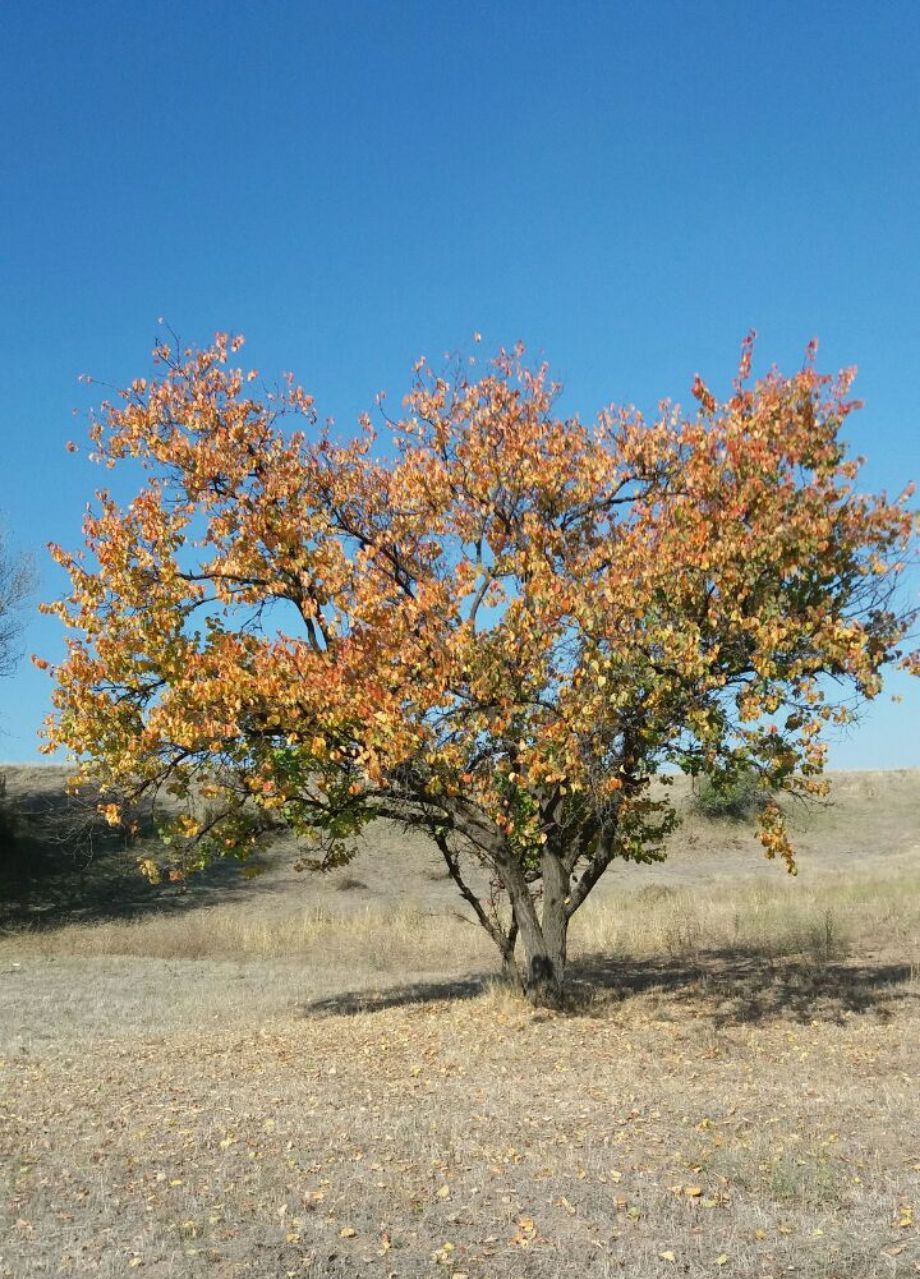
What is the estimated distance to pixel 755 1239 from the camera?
732 centimetres

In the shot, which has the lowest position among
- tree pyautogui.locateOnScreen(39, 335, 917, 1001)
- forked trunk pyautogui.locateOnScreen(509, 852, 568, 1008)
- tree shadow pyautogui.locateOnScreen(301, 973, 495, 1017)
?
tree shadow pyautogui.locateOnScreen(301, 973, 495, 1017)

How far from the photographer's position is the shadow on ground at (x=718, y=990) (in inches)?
653

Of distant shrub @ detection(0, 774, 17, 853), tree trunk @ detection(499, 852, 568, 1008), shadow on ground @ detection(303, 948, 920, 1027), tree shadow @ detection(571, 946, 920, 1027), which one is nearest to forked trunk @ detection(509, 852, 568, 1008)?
tree trunk @ detection(499, 852, 568, 1008)

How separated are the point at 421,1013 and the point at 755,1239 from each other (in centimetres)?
1055

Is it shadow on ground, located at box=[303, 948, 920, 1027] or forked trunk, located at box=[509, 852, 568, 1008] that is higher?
forked trunk, located at box=[509, 852, 568, 1008]

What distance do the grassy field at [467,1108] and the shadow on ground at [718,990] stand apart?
0.09 meters

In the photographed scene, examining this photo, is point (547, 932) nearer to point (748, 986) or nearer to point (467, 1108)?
point (748, 986)

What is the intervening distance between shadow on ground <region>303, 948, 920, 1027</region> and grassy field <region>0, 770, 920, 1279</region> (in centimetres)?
9

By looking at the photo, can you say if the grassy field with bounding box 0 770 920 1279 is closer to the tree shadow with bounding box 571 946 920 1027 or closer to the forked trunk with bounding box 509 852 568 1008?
the tree shadow with bounding box 571 946 920 1027

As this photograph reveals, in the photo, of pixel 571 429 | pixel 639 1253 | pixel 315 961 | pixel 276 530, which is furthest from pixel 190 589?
pixel 315 961

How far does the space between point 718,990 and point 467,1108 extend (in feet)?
28.4

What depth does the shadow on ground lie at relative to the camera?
54.4ft

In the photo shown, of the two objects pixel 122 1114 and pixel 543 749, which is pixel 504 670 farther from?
pixel 122 1114

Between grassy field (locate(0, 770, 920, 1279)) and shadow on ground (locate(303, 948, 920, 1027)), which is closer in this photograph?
grassy field (locate(0, 770, 920, 1279))
